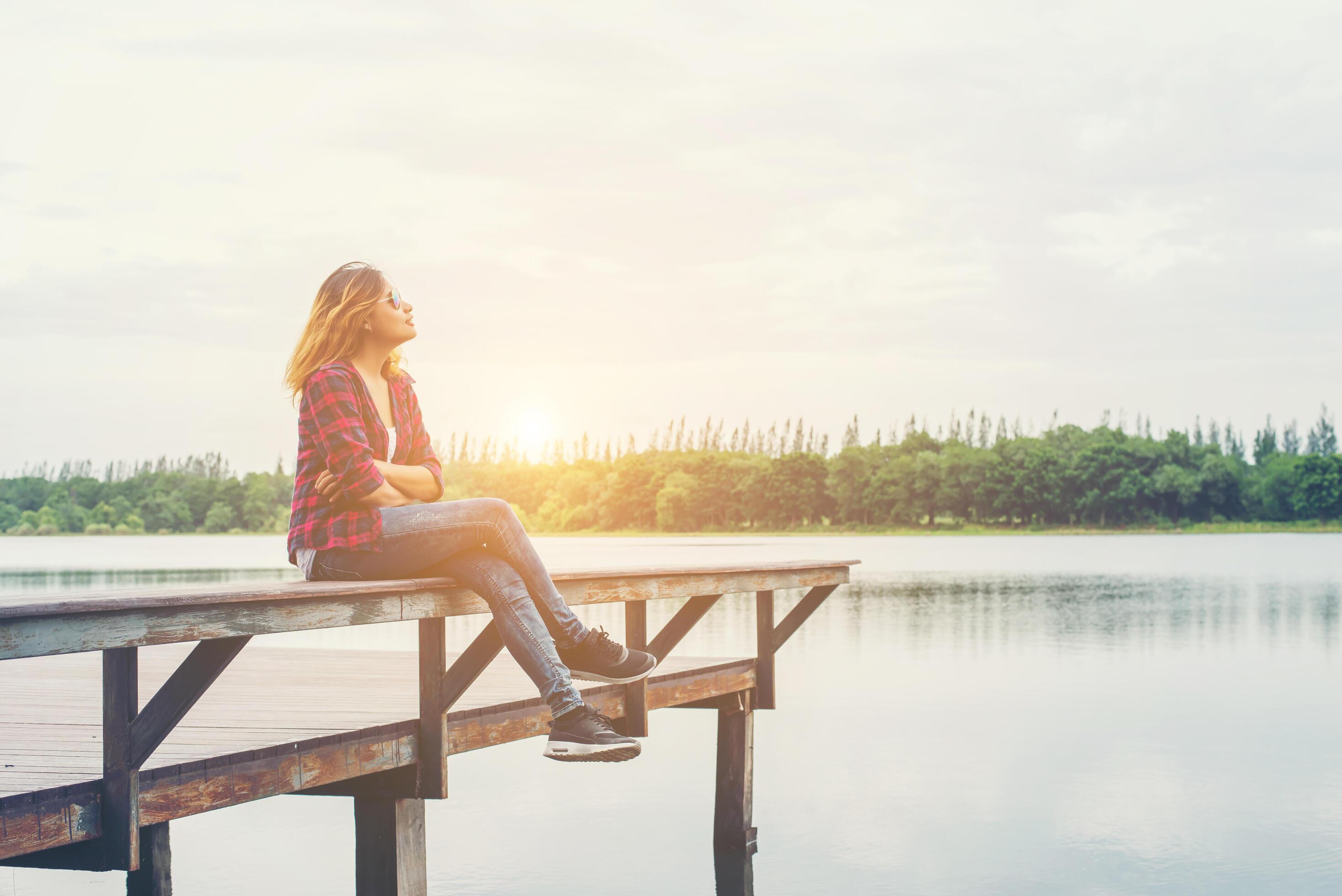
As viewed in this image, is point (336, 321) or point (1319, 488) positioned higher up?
point (336, 321)

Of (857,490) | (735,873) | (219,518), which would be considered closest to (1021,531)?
(857,490)

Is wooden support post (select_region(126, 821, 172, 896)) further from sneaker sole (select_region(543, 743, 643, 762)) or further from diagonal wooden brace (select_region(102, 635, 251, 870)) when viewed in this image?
sneaker sole (select_region(543, 743, 643, 762))

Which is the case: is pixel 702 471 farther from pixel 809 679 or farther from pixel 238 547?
pixel 809 679

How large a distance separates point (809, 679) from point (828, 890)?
1029 centimetres

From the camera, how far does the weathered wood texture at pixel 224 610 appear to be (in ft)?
10.7

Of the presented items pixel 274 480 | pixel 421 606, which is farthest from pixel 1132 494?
pixel 421 606

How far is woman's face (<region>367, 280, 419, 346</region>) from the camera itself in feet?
14.8

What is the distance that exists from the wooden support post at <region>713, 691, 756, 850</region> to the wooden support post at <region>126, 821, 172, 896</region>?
348 centimetres

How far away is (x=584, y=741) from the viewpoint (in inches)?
→ 173

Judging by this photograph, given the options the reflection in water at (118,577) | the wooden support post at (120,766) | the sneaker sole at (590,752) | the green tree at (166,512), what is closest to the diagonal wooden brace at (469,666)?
the sneaker sole at (590,752)

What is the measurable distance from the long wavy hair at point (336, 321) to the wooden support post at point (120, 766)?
1217 mm

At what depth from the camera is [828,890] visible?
9.14 m

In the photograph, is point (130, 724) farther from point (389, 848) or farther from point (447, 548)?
point (389, 848)

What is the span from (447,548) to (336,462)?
48 centimetres
